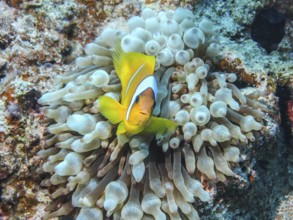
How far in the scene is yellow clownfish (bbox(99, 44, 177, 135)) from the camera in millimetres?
1848

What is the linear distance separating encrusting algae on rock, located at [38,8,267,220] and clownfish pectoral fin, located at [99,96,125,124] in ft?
0.11

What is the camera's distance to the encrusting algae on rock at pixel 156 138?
2.19m

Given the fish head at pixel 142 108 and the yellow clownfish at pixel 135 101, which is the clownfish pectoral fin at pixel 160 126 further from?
the fish head at pixel 142 108

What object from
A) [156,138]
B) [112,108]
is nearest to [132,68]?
[112,108]

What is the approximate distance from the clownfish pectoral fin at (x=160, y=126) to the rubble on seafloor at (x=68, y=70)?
474 mm

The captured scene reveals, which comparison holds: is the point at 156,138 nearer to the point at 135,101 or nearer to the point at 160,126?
the point at 160,126

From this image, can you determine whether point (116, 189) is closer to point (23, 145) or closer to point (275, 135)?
point (23, 145)

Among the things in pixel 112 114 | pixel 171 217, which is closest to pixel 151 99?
pixel 112 114

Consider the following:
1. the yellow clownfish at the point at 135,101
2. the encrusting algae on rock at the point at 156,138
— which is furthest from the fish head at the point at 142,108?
the encrusting algae on rock at the point at 156,138

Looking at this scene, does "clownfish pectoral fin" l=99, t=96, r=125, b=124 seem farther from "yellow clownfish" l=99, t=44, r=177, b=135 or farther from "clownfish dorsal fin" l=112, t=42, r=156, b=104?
"clownfish dorsal fin" l=112, t=42, r=156, b=104

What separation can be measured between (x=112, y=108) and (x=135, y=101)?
8.2 inches

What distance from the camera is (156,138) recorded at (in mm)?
2273

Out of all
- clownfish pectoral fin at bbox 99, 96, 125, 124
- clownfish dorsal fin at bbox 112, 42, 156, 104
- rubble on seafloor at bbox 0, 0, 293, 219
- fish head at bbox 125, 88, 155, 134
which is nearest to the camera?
fish head at bbox 125, 88, 155, 134

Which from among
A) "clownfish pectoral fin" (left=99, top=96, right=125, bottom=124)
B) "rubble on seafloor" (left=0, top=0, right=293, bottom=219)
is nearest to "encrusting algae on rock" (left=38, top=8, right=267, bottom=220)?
"clownfish pectoral fin" (left=99, top=96, right=125, bottom=124)
